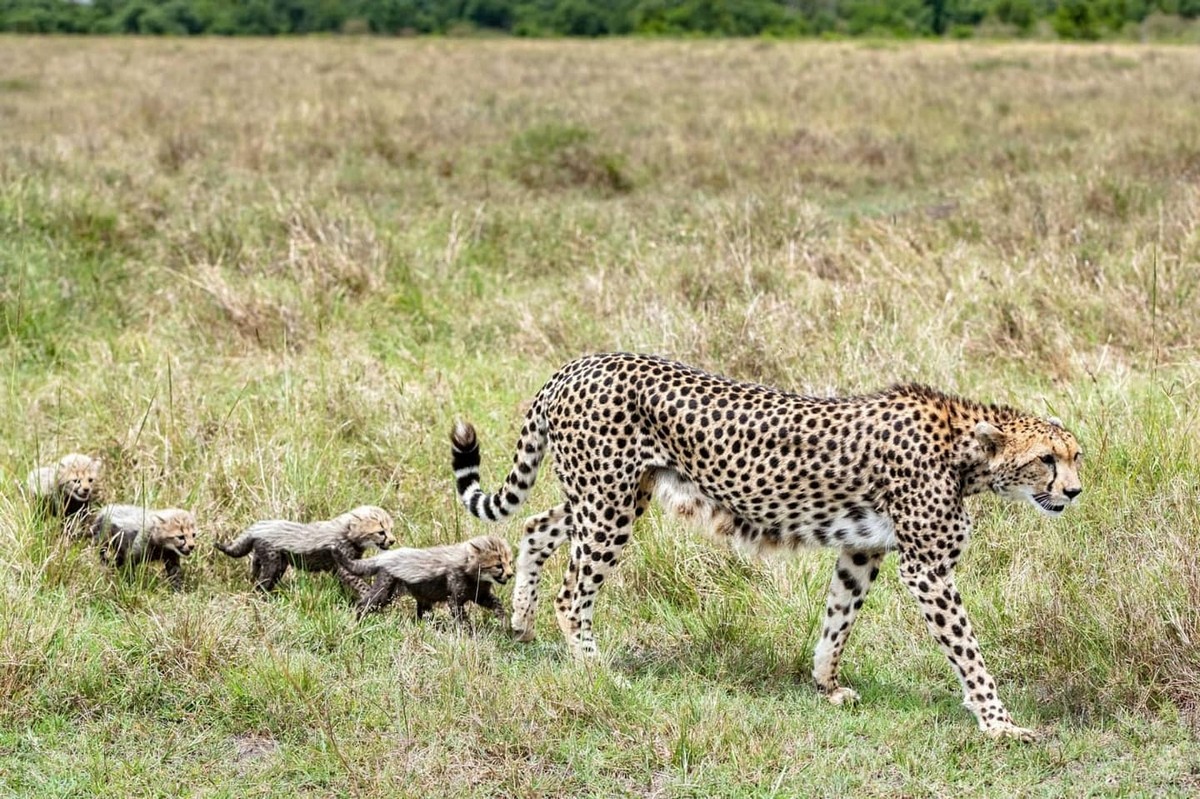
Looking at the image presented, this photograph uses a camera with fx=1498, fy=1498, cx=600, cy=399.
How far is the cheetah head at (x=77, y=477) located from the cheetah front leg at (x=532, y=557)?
5.00 feet

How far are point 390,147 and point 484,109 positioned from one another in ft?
11.1

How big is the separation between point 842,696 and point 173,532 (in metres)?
2.16

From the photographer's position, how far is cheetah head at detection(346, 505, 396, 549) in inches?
191

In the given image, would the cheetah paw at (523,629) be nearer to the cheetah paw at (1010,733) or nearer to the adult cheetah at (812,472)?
the adult cheetah at (812,472)

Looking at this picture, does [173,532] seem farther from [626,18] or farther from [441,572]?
[626,18]

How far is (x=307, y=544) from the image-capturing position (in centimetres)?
482

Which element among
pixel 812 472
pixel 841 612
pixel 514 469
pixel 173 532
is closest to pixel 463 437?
pixel 514 469

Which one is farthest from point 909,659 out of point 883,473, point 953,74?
point 953,74


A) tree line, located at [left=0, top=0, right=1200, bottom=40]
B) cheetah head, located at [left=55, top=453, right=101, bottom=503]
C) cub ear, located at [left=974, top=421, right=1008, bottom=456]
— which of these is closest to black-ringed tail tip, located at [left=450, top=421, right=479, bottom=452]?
cheetah head, located at [left=55, top=453, right=101, bottom=503]

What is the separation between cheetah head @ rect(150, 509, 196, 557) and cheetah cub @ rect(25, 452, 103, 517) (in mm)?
394

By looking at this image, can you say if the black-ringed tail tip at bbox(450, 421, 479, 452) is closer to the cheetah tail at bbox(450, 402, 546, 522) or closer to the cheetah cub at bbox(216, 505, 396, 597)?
the cheetah tail at bbox(450, 402, 546, 522)

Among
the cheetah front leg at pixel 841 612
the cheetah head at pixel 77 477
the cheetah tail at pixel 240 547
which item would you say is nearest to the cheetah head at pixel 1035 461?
the cheetah front leg at pixel 841 612

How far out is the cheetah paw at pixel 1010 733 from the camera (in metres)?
3.94

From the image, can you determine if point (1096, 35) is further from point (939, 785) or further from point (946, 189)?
point (939, 785)
